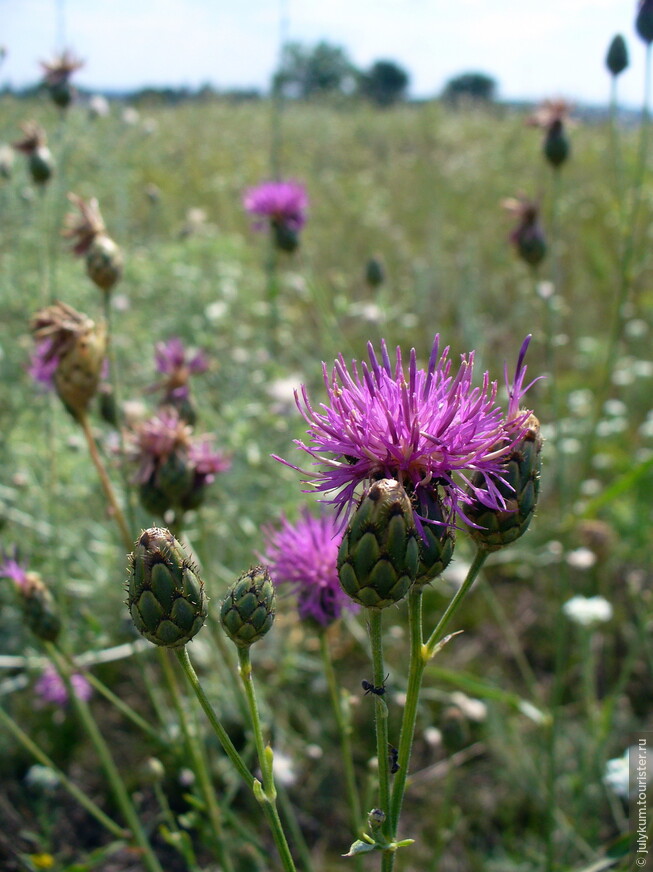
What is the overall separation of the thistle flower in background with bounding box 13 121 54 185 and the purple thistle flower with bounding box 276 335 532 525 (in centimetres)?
190

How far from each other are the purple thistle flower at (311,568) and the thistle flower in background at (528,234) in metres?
1.52

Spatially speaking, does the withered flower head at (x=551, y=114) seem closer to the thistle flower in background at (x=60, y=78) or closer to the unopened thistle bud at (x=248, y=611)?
the thistle flower in background at (x=60, y=78)

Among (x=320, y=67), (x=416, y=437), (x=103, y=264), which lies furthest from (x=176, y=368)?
(x=320, y=67)

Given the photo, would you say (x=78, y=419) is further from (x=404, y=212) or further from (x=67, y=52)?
(x=404, y=212)

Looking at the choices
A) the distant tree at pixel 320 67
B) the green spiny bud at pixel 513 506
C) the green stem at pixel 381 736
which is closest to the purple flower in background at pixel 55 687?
the green stem at pixel 381 736

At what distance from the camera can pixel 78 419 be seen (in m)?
1.63

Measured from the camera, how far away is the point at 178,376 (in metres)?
2.07

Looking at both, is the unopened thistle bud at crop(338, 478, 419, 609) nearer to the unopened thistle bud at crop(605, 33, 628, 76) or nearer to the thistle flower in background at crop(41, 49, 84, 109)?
the unopened thistle bud at crop(605, 33, 628, 76)

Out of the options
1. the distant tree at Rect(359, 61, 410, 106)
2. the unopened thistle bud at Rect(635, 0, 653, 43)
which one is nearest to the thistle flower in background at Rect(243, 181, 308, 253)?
the unopened thistle bud at Rect(635, 0, 653, 43)

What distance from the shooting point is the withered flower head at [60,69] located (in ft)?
9.31

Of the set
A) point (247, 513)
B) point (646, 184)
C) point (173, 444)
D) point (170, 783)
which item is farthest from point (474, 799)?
point (646, 184)

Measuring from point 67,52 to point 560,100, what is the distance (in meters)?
1.96

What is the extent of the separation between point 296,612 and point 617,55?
195cm

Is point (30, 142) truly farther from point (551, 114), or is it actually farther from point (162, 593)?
point (162, 593)
